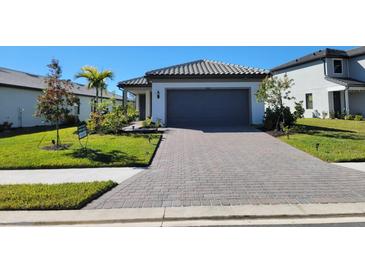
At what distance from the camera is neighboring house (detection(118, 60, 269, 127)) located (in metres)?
16.9

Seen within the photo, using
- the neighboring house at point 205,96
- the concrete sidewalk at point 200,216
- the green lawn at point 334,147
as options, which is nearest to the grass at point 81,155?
the concrete sidewalk at point 200,216

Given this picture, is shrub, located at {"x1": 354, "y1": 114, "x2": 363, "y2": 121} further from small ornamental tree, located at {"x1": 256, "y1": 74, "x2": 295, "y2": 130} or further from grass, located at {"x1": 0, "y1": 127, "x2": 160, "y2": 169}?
grass, located at {"x1": 0, "y1": 127, "x2": 160, "y2": 169}

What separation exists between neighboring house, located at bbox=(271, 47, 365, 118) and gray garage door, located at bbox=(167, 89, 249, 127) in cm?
1095

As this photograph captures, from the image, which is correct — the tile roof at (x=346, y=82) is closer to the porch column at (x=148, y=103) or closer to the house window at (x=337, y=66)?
the house window at (x=337, y=66)

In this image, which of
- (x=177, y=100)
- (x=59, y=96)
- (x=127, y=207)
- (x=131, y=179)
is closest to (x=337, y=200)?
(x=127, y=207)

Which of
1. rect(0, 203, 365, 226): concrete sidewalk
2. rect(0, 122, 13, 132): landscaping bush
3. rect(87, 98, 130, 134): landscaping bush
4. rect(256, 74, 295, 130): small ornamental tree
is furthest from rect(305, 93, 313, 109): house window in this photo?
rect(0, 122, 13, 132): landscaping bush

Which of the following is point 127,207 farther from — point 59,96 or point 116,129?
point 116,129

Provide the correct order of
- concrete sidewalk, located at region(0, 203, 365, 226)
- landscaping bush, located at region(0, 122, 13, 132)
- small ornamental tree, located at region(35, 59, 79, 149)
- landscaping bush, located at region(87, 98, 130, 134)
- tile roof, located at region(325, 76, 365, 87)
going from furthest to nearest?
tile roof, located at region(325, 76, 365, 87), landscaping bush, located at region(0, 122, 13, 132), landscaping bush, located at region(87, 98, 130, 134), small ornamental tree, located at region(35, 59, 79, 149), concrete sidewalk, located at region(0, 203, 365, 226)

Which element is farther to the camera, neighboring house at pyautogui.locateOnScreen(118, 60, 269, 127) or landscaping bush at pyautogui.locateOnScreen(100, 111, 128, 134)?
neighboring house at pyautogui.locateOnScreen(118, 60, 269, 127)

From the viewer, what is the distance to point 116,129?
14.5 m

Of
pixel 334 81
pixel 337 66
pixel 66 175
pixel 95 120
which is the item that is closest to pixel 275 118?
pixel 95 120

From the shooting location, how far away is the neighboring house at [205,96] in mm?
16891

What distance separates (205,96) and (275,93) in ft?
14.6

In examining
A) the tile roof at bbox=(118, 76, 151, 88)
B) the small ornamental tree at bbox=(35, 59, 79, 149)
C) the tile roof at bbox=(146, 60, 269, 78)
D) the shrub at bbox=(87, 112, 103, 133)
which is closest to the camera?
the small ornamental tree at bbox=(35, 59, 79, 149)
